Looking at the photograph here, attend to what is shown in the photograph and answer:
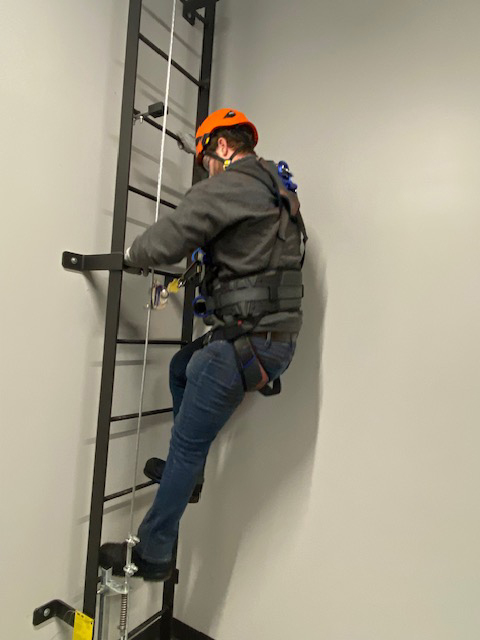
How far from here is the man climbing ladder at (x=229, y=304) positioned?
1234mm

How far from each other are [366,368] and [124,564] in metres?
1.02

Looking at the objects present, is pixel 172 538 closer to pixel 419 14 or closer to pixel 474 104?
pixel 474 104

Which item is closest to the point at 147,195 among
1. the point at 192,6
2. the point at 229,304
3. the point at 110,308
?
the point at 110,308

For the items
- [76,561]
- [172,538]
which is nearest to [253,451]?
[172,538]

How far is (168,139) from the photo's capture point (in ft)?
5.82

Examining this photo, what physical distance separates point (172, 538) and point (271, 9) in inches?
79.9

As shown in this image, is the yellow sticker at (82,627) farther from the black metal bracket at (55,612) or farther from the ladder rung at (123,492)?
the ladder rung at (123,492)

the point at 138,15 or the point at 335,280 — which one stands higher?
the point at 138,15

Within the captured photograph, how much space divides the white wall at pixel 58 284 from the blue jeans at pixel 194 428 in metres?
0.35

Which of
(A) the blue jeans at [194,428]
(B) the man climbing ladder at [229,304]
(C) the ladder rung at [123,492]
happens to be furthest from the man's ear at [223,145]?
(C) the ladder rung at [123,492]

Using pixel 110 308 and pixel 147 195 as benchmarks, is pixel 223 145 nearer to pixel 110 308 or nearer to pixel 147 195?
pixel 147 195

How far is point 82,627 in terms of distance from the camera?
4.44 feet

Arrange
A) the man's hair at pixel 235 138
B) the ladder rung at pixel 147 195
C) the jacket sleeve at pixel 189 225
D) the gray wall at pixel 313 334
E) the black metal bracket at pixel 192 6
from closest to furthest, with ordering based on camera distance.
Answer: the jacket sleeve at pixel 189 225, the gray wall at pixel 313 334, the man's hair at pixel 235 138, the ladder rung at pixel 147 195, the black metal bracket at pixel 192 6

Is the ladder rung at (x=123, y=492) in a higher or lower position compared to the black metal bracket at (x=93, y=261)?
lower
